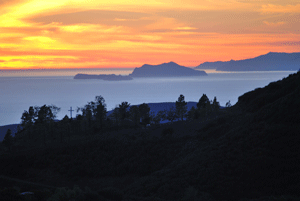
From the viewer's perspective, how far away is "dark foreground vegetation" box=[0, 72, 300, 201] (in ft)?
50.5

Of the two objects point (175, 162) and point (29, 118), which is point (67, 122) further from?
point (175, 162)

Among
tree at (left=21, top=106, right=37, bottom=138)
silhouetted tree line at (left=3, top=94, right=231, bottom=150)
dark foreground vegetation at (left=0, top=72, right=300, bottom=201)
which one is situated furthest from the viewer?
tree at (left=21, top=106, right=37, bottom=138)

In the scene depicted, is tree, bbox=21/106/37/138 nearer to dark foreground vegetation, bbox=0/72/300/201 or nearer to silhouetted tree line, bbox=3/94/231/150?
silhouetted tree line, bbox=3/94/231/150

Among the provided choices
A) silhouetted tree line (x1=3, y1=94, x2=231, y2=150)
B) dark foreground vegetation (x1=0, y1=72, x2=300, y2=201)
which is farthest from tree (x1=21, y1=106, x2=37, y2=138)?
dark foreground vegetation (x1=0, y1=72, x2=300, y2=201)

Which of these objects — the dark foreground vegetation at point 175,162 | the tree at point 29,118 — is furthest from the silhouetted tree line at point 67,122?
the dark foreground vegetation at point 175,162

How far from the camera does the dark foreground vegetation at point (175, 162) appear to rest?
15391 mm

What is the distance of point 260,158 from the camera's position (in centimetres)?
1792

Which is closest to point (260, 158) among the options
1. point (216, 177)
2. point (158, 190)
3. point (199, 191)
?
point (216, 177)

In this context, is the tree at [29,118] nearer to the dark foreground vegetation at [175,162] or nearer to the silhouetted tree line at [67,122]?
the silhouetted tree line at [67,122]

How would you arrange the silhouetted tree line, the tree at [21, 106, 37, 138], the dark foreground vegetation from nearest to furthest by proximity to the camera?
1. the dark foreground vegetation
2. the silhouetted tree line
3. the tree at [21, 106, 37, 138]

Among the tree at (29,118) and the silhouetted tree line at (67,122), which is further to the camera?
the tree at (29,118)

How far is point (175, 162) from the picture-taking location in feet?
83.3

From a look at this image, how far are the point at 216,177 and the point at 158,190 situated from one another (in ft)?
13.2

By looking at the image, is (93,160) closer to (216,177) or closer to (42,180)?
(42,180)
